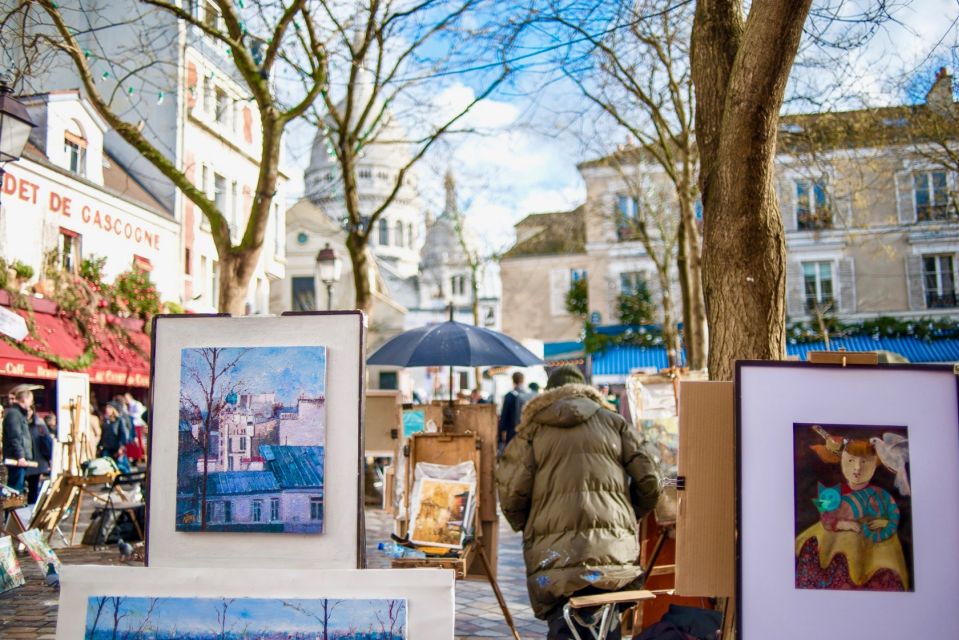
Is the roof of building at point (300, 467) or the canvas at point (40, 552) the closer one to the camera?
the roof of building at point (300, 467)

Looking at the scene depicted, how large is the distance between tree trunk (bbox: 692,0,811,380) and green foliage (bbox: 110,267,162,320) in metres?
18.4

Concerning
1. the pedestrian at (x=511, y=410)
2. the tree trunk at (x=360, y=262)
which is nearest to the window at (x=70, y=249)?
the tree trunk at (x=360, y=262)

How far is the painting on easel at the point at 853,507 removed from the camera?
326 cm

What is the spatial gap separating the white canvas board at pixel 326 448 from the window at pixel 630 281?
118ft

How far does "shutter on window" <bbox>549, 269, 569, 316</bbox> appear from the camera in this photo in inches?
1863

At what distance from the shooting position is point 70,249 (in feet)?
67.3

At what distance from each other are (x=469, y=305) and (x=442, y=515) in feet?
215

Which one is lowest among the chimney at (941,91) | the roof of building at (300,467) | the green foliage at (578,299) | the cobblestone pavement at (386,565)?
the cobblestone pavement at (386,565)

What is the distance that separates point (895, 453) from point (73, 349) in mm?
18686

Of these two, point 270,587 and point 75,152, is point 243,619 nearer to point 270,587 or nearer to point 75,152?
point 270,587

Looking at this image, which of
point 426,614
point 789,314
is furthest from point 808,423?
point 789,314

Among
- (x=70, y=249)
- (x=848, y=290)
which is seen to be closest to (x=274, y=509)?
(x=70, y=249)

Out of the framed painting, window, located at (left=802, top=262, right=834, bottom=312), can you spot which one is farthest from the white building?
window, located at (left=802, top=262, right=834, bottom=312)

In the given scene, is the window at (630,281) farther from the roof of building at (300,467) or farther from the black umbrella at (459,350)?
the roof of building at (300,467)
